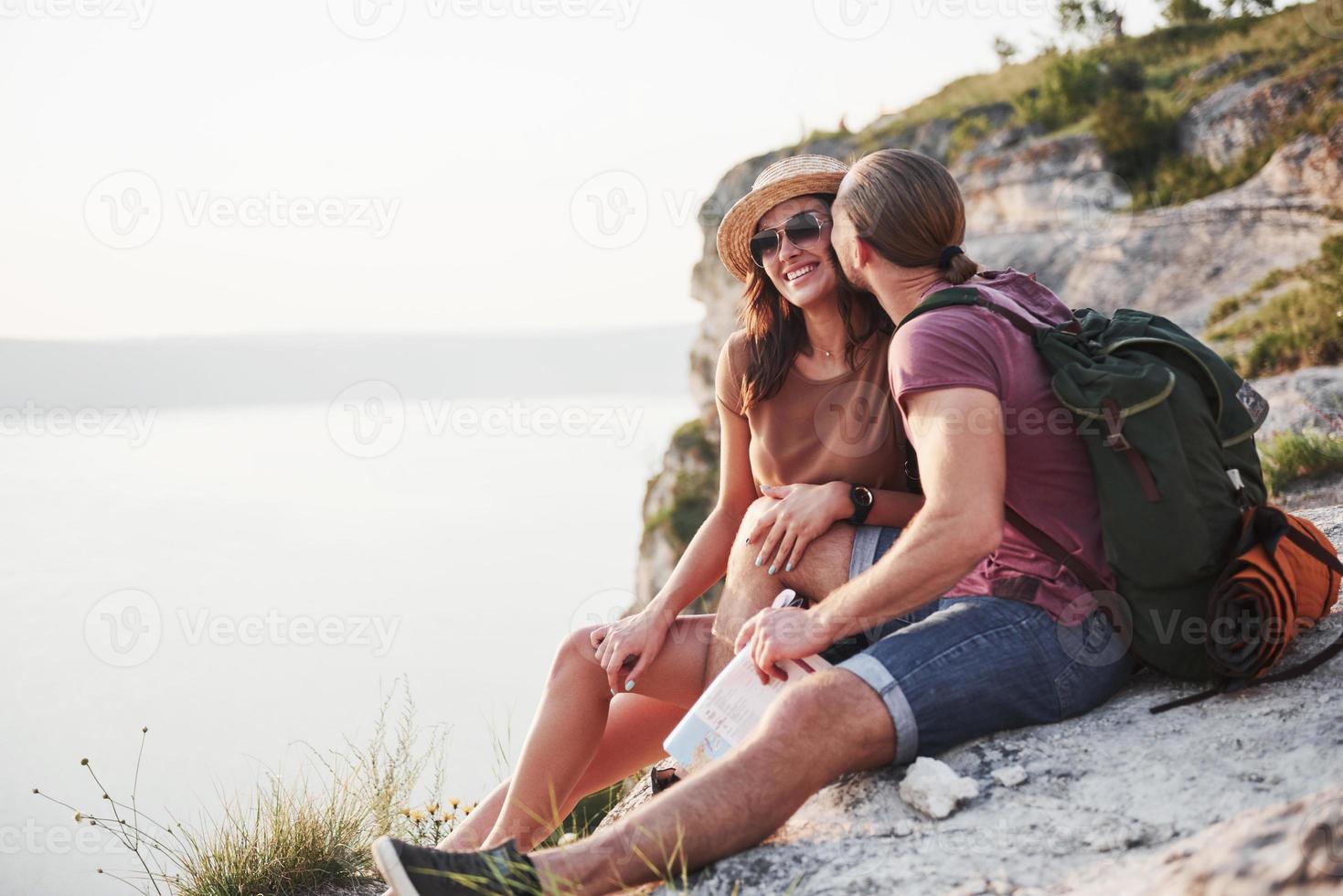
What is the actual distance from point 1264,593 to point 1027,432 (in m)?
0.62

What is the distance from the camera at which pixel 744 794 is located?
7.09 feet

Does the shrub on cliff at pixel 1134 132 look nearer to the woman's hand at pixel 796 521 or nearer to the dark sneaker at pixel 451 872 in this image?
the woman's hand at pixel 796 521

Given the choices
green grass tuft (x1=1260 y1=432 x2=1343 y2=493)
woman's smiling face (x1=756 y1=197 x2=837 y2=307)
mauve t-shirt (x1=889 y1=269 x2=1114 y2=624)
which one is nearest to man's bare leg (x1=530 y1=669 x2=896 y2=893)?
mauve t-shirt (x1=889 y1=269 x2=1114 y2=624)

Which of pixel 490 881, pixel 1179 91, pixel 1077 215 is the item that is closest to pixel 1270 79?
pixel 1179 91

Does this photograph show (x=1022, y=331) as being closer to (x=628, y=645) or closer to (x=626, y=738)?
(x=628, y=645)

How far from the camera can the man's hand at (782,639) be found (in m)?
2.47

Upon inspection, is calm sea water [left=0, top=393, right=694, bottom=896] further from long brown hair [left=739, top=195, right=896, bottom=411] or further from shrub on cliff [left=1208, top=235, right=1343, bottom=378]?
shrub on cliff [left=1208, top=235, right=1343, bottom=378]

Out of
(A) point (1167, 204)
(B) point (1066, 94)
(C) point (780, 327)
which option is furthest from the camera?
(B) point (1066, 94)

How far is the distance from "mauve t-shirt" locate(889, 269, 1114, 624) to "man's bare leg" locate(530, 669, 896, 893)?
58 cm

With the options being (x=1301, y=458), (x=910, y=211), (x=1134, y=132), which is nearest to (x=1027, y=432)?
(x=910, y=211)

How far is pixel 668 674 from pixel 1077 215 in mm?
19304

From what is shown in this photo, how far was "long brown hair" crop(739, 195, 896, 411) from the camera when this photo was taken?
128 inches

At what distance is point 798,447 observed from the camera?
3.27m

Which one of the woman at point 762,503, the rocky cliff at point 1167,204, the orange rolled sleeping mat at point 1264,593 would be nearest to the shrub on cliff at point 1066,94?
the rocky cliff at point 1167,204
